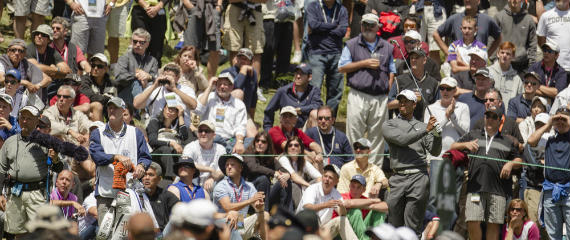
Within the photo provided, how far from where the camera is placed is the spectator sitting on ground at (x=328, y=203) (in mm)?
13281

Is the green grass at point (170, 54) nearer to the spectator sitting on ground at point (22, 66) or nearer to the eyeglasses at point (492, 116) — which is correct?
the spectator sitting on ground at point (22, 66)

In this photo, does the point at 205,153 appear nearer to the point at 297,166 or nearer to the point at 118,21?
the point at 297,166

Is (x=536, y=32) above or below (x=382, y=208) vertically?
above

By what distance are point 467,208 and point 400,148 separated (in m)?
1.57

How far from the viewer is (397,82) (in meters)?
15.4

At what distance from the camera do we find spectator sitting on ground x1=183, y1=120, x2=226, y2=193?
46.6 feet

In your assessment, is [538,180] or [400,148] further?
[538,180]

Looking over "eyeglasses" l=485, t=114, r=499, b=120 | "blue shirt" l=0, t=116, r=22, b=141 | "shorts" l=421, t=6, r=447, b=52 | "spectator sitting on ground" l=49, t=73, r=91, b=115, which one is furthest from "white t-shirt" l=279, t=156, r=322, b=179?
"shorts" l=421, t=6, r=447, b=52

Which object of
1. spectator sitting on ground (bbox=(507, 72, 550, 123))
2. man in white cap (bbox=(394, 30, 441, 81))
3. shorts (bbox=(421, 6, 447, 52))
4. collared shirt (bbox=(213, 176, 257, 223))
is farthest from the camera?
shorts (bbox=(421, 6, 447, 52))

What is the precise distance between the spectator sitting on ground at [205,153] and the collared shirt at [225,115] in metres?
0.81

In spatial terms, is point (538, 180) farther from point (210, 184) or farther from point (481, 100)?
point (210, 184)

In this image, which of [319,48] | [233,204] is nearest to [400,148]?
[233,204]

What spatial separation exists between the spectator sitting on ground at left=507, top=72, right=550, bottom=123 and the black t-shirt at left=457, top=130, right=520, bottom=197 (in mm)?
1521

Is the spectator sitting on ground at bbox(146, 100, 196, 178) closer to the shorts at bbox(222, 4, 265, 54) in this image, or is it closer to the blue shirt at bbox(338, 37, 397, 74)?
the blue shirt at bbox(338, 37, 397, 74)
